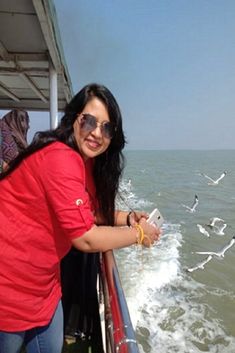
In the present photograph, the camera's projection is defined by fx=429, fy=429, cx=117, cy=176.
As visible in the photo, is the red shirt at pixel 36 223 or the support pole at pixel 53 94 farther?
the support pole at pixel 53 94

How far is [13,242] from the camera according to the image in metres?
1.52

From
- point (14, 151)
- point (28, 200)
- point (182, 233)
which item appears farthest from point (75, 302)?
point (182, 233)

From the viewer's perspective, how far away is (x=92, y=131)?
1667 mm

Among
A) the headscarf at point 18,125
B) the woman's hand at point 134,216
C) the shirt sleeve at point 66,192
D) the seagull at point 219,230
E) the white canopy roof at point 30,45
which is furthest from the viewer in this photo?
the seagull at point 219,230

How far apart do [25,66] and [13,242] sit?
317cm

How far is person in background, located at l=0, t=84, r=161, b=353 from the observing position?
56.4 inches

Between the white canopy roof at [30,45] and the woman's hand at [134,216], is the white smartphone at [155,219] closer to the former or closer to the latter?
the woman's hand at [134,216]

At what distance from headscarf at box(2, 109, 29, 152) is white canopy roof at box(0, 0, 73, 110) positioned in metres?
0.44

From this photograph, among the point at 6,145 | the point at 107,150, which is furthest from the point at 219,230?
the point at 107,150

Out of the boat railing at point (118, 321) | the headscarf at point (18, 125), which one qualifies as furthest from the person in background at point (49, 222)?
the headscarf at point (18, 125)

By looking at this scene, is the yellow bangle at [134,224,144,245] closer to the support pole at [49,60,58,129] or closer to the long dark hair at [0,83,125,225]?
the long dark hair at [0,83,125,225]

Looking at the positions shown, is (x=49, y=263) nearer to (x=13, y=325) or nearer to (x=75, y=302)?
(x=13, y=325)

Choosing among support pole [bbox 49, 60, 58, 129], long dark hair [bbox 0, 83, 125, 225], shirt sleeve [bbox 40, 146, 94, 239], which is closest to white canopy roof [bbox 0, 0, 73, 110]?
support pole [bbox 49, 60, 58, 129]

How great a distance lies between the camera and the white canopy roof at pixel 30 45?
2.86 metres
